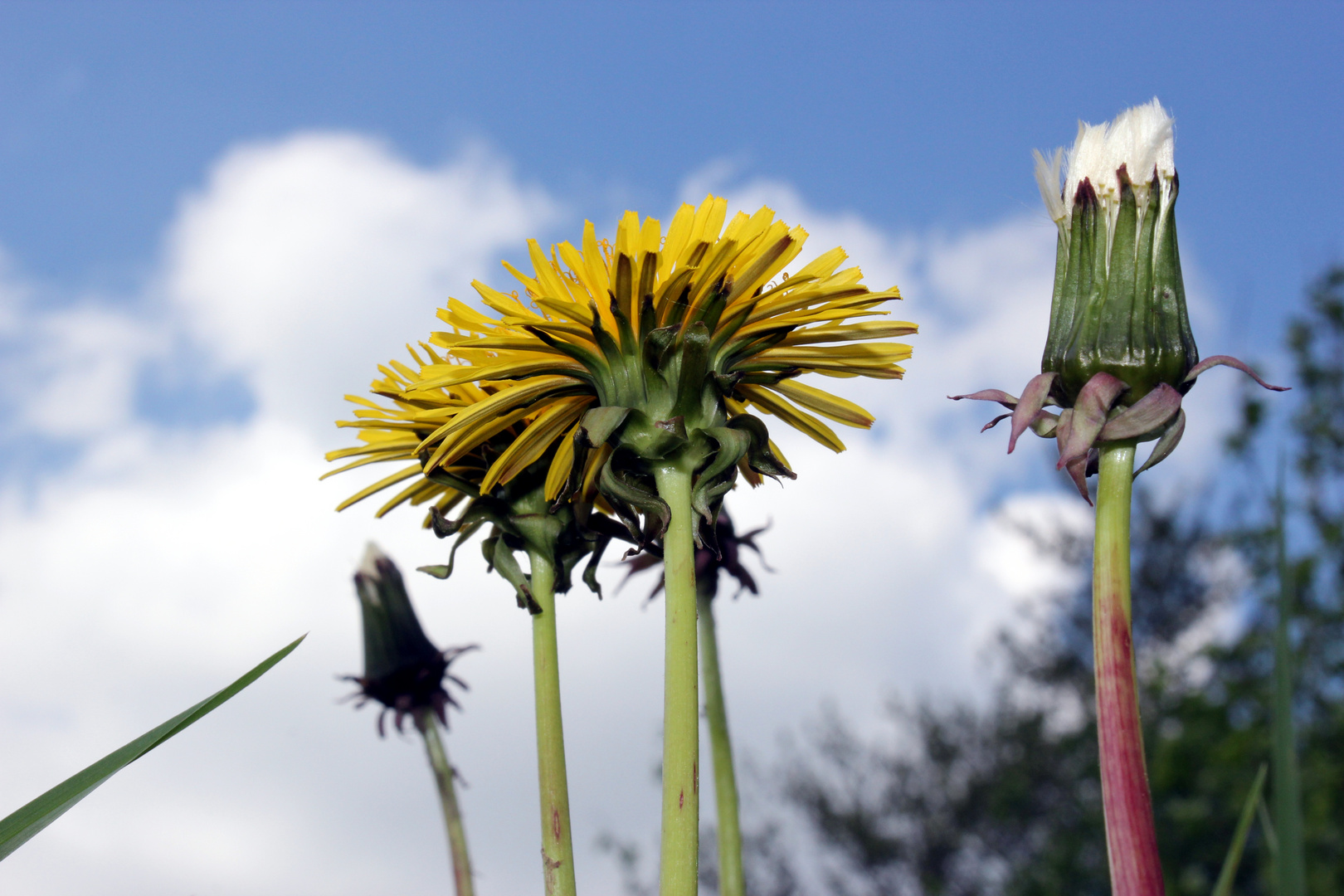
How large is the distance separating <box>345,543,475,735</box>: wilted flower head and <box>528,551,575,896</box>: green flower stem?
1033 mm

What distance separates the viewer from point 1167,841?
530 inches

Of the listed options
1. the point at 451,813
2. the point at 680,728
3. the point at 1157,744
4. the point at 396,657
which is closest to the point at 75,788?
the point at 680,728

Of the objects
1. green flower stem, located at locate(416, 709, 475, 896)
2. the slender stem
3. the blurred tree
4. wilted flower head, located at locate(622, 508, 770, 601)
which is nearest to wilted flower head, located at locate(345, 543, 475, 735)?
green flower stem, located at locate(416, 709, 475, 896)

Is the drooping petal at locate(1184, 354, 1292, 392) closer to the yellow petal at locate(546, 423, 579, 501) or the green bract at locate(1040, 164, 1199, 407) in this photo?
the green bract at locate(1040, 164, 1199, 407)

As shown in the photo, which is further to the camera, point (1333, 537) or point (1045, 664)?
point (1045, 664)

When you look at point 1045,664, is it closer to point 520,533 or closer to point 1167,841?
point 1167,841

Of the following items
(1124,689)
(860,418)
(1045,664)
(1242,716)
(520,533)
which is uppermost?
(1045,664)

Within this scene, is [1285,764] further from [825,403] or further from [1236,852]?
[825,403]

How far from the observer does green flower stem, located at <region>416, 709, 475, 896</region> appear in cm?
196

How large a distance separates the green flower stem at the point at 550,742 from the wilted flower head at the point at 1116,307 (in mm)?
653

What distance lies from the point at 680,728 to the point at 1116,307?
0.60m

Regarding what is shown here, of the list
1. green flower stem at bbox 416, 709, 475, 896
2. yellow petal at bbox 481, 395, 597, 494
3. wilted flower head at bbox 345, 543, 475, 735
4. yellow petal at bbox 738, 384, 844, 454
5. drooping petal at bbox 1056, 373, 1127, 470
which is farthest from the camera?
wilted flower head at bbox 345, 543, 475, 735

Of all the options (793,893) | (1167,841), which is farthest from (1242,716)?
(793,893)

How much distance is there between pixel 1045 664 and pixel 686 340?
18270 millimetres
